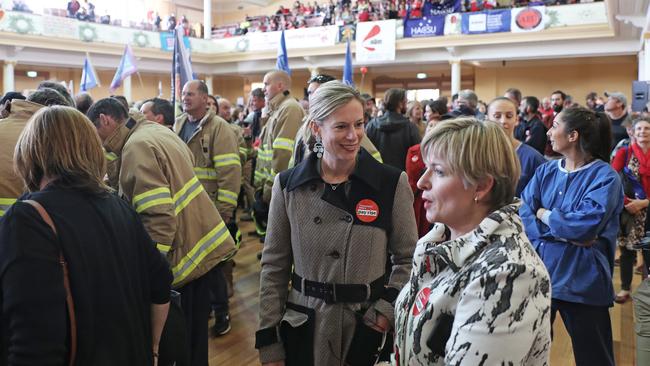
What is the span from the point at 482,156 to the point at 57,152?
3.88ft

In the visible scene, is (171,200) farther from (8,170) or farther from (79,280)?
(79,280)

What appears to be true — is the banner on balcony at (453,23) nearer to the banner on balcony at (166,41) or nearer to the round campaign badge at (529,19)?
the round campaign badge at (529,19)

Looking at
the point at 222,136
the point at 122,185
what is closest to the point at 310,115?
the point at 122,185

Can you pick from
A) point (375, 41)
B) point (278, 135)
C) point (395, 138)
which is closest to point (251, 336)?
point (278, 135)

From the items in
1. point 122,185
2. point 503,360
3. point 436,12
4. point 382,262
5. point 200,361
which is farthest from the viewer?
point 436,12

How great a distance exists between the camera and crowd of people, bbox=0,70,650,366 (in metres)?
1.16

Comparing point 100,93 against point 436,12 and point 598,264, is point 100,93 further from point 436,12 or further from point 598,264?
point 598,264

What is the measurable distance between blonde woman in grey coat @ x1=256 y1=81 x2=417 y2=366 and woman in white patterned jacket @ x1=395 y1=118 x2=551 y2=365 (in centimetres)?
44

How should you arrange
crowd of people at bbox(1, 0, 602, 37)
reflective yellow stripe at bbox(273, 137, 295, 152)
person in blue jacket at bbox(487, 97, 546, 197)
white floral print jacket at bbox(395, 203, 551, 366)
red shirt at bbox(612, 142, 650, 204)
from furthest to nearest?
crowd of people at bbox(1, 0, 602, 37), red shirt at bbox(612, 142, 650, 204), reflective yellow stripe at bbox(273, 137, 295, 152), person in blue jacket at bbox(487, 97, 546, 197), white floral print jacket at bbox(395, 203, 551, 366)

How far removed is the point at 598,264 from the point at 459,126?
1608 millimetres

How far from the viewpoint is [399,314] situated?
1.34 meters

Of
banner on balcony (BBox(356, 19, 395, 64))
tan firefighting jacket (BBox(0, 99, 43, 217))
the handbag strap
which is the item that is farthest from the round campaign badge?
the handbag strap

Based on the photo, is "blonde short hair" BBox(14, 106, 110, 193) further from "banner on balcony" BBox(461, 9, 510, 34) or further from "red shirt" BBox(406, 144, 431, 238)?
"banner on balcony" BBox(461, 9, 510, 34)

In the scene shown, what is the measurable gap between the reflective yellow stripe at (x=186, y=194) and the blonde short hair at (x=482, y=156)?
61.2 inches
